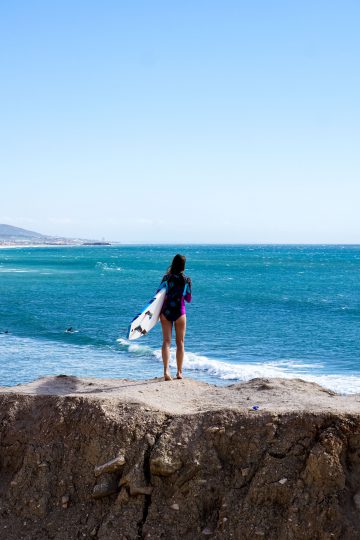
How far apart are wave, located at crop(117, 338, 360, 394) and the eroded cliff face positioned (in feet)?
33.7

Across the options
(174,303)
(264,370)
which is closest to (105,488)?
(174,303)

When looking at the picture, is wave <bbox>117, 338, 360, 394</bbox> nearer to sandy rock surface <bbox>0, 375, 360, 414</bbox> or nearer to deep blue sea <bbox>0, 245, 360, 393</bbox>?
deep blue sea <bbox>0, 245, 360, 393</bbox>

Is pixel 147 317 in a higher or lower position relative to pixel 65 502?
higher

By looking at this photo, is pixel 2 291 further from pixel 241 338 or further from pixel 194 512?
pixel 194 512

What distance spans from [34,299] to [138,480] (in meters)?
37.5

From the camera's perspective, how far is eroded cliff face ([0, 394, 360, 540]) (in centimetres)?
651

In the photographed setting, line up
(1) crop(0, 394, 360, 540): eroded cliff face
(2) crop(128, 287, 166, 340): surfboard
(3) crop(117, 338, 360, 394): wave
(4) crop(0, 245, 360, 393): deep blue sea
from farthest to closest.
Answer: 1. (4) crop(0, 245, 360, 393): deep blue sea
2. (3) crop(117, 338, 360, 394): wave
3. (2) crop(128, 287, 166, 340): surfboard
4. (1) crop(0, 394, 360, 540): eroded cliff face

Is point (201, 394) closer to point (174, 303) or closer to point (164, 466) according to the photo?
point (174, 303)

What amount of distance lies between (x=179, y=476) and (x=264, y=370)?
42.9 feet

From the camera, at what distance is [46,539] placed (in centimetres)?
689

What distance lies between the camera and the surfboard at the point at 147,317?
33.4 ft

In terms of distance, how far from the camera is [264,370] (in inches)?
778

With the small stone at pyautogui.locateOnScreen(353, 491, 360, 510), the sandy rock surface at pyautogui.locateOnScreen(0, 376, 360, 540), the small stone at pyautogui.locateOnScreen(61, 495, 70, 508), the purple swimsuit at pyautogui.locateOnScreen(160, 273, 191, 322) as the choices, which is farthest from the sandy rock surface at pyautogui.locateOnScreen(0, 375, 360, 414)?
the small stone at pyautogui.locateOnScreen(61, 495, 70, 508)

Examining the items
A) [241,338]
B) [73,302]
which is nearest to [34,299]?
[73,302]
